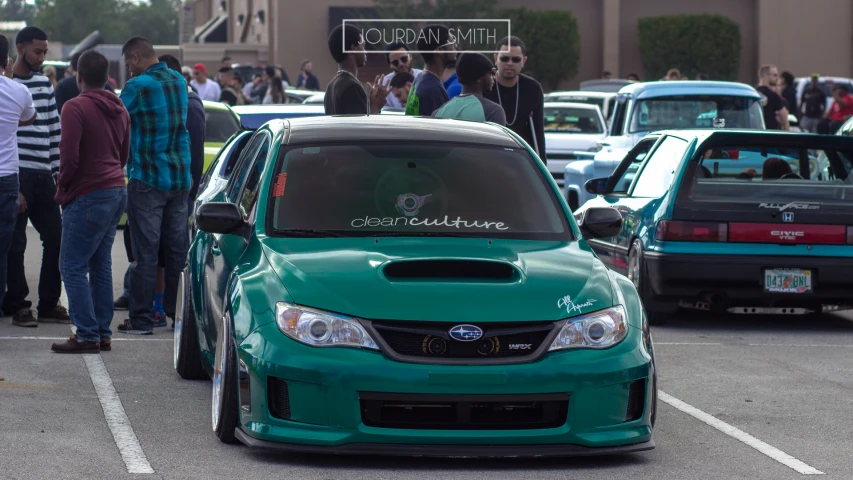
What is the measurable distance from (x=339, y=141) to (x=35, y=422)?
76.9 inches

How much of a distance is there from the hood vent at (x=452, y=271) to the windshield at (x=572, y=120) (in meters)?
18.8

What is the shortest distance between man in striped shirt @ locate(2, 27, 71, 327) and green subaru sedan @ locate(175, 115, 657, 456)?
3784 millimetres

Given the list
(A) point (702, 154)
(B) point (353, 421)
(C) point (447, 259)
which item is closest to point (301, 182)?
(C) point (447, 259)

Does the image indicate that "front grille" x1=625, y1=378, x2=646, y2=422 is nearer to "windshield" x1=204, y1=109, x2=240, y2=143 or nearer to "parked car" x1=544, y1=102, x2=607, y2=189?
"windshield" x1=204, y1=109, x2=240, y2=143

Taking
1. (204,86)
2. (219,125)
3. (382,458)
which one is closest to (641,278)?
(382,458)

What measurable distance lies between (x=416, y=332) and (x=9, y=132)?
462cm

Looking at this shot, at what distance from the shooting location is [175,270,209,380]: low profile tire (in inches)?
322

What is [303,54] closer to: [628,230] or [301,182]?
[628,230]

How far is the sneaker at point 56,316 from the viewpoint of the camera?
10625 mm

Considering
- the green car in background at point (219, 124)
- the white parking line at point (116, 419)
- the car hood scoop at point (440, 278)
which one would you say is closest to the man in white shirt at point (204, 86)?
the green car in background at point (219, 124)

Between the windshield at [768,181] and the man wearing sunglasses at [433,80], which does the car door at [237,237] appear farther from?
the windshield at [768,181]

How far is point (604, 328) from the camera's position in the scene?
20.4 ft

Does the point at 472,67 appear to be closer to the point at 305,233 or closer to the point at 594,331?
the point at 305,233

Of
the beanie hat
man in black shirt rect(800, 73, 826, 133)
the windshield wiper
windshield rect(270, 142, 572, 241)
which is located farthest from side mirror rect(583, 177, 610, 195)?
man in black shirt rect(800, 73, 826, 133)
